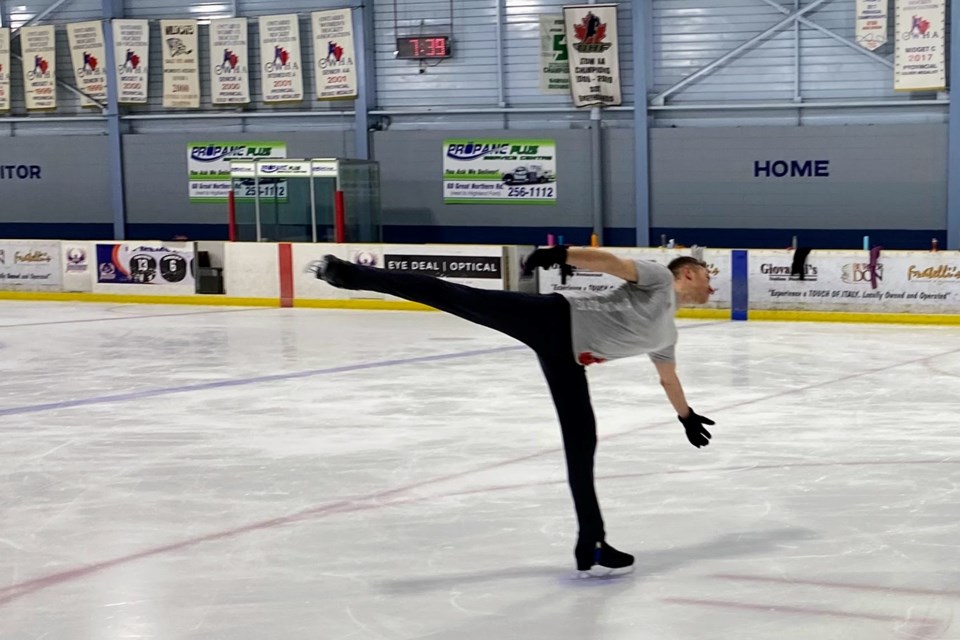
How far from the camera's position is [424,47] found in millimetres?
25875

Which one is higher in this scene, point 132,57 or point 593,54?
point 132,57

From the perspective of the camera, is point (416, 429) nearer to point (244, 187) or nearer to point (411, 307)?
point (411, 307)

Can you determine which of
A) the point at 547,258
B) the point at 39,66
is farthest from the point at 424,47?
the point at 547,258

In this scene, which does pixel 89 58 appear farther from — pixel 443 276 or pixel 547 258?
pixel 547 258

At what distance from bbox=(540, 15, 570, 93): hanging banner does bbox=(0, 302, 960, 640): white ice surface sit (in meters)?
11.2

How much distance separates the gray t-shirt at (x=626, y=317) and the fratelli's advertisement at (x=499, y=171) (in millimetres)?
19324

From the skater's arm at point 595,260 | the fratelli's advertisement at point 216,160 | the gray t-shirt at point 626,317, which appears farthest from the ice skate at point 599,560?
the fratelli's advertisement at point 216,160

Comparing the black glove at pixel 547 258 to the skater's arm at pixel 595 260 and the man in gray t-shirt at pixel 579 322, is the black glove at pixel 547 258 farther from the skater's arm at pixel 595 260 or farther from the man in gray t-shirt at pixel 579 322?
the man in gray t-shirt at pixel 579 322

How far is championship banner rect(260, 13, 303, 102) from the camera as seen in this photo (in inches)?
1056

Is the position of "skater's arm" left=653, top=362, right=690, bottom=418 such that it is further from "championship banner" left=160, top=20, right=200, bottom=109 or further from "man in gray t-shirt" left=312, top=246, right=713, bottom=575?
"championship banner" left=160, top=20, right=200, bottom=109

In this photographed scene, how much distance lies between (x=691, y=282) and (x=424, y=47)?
20329 millimetres

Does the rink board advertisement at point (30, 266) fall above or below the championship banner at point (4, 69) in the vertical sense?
below

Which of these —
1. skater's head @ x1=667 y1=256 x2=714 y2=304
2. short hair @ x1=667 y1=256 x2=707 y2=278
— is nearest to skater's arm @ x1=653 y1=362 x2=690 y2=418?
skater's head @ x1=667 y1=256 x2=714 y2=304

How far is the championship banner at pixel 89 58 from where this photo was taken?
28.5m
